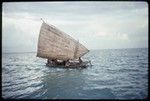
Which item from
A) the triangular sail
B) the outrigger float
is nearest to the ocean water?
the outrigger float

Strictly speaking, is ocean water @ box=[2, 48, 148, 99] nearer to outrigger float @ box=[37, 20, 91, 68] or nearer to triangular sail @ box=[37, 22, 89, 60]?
outrigger float @ box=[37, 20, 91, 68]

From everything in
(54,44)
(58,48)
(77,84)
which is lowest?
(77,84)

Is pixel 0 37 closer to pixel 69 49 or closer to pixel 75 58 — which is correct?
pixel 69 49

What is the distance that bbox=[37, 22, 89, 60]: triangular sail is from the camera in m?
9.77

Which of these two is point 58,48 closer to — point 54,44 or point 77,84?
point 54,44

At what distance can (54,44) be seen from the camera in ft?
33.6

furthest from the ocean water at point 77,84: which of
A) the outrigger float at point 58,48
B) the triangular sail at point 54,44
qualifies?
the triangular sail at point 54,44

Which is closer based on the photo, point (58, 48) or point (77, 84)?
point (77, 84)

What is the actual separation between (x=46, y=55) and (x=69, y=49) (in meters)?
1.28

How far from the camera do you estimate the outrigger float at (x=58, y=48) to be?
9.84 meters

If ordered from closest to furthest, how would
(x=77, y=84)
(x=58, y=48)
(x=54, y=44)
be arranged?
(x=77, y=84)
(x=54, y=44)
(x=58, y=48)

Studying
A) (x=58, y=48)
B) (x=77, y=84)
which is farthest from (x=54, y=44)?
(x=77, y=84)

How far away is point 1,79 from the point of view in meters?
3.20

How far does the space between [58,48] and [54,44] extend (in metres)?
0.33
